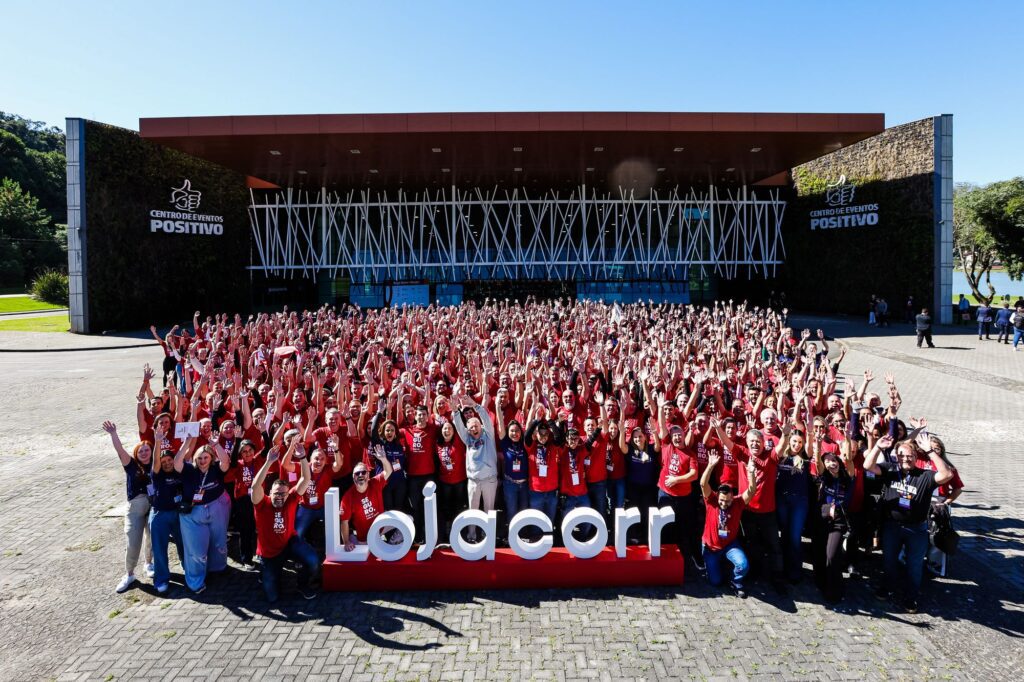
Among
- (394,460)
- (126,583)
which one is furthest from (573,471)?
(126,583)

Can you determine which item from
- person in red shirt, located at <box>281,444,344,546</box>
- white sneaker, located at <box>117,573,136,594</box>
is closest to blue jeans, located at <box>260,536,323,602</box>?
person in red shirt, located at <box>281,444,344,546</box>

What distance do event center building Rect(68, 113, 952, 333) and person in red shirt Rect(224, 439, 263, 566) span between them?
64.2ft

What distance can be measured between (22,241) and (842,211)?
6443 centimetres

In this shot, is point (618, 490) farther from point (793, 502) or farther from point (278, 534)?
point (278, 534)

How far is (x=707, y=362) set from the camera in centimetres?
1114

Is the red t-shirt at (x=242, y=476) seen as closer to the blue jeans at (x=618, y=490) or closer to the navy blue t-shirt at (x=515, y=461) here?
the navy blue t-shirt at (x=515, y=461)

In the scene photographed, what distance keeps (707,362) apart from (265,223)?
32216mm

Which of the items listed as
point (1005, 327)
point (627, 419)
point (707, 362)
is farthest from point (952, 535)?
point (1005, 327)

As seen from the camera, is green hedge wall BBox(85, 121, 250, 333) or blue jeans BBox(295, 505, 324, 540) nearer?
blue jeans BBox(295, 505, 324, 540)

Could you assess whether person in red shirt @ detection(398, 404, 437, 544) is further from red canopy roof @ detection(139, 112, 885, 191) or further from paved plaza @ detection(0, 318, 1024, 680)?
red canopy roof @ detection(139, 112, 885, 191)

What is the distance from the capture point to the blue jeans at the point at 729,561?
5660 mm

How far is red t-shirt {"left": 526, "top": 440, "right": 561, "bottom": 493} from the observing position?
6402mm

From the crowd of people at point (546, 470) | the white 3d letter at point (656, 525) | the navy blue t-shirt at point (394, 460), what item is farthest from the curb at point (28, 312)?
the white 3d letter at point (656, 525)

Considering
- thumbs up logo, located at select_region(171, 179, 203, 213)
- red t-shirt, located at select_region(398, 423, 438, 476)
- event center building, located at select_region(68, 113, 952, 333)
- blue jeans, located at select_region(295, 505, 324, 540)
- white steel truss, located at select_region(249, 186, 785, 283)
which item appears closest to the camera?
blue jeans, located at select_region(295, 505, 324, 540)
